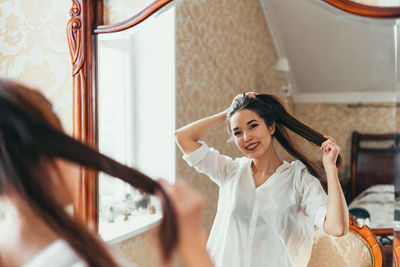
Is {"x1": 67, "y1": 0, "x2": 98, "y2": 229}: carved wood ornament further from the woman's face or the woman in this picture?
the woman

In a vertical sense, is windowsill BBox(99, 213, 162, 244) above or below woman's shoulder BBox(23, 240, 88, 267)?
below

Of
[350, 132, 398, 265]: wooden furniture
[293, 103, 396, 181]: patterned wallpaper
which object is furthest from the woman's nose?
[350, 132, 398, 265]: wooden furniture

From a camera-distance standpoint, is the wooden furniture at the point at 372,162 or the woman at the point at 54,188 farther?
the wooden furniture at the point at 372,162

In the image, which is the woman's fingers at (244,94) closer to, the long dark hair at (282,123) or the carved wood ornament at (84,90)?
the long dark hair at (282,123)

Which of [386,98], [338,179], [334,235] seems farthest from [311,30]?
[334,235]

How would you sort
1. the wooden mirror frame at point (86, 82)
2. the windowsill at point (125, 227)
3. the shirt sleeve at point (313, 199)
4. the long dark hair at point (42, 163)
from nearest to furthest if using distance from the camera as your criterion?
1. the long dark hair at point (42, 163)
2. the shirt sleeve at point (313, 199)
3. the windowsill at point (125, 227)
4. the wooden mirror frame at point (86, 82)

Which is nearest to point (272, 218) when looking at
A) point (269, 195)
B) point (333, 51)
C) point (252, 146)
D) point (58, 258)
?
point (269, 195)

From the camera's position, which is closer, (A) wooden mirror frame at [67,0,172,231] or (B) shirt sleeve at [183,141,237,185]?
(B) shirt sleeve at [183,141,237,185]

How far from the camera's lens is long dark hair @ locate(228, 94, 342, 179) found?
3.12ft

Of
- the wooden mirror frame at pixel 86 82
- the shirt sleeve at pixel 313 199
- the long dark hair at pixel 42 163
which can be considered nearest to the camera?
the long dark hair at pixel 42 163

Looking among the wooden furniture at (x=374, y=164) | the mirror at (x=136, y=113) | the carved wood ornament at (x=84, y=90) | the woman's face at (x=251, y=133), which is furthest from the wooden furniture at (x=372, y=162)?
the carved wood ornament at (x=84, y=90)

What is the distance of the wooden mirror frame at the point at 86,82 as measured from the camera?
1232 mm

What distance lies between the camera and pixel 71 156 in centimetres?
54

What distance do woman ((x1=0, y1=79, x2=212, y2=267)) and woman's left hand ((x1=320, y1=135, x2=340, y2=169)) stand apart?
0.46 meters
